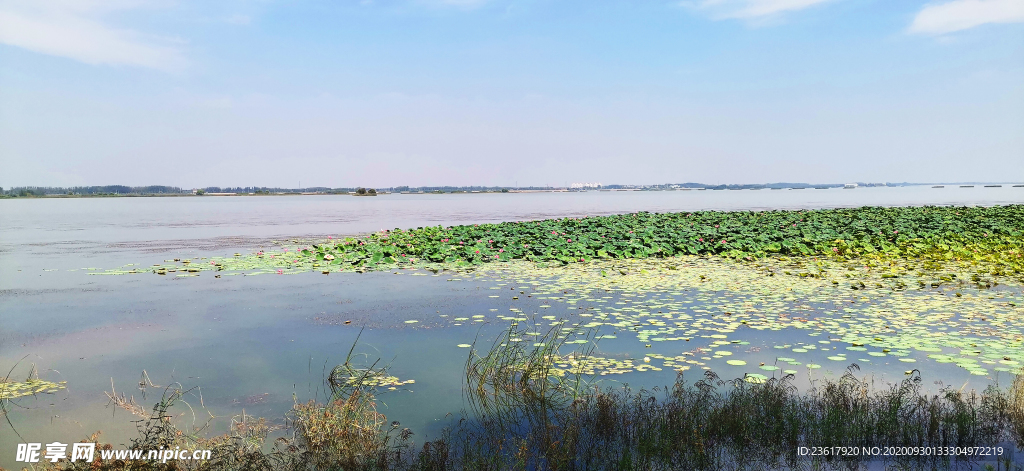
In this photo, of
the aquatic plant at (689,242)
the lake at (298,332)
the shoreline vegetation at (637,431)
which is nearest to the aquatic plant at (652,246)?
the aquatic plant at (689,242)

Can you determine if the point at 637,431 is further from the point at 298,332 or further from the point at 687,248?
the point at 687,248

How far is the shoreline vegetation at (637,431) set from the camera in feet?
16.7

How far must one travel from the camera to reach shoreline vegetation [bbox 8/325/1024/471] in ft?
16.7

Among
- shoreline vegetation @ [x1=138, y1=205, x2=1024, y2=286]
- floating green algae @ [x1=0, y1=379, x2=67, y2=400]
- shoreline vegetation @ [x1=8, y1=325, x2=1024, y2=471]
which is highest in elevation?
shoreline vegetation @ [x1=138, y1=205, x2=1024, y2=286]

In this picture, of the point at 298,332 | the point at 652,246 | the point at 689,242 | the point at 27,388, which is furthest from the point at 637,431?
the point at 689,242

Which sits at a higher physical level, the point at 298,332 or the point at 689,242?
the point at 689,242

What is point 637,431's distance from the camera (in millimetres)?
5613

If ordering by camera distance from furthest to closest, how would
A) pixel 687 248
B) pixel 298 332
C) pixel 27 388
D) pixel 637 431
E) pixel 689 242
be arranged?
pixel 689 242, pixel 687 248, pixel 298 332, pixel 27 388, pixel 637 431

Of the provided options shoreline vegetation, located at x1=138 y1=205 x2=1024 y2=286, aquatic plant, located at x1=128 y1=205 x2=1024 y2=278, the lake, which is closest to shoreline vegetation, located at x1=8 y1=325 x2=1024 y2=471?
the lake

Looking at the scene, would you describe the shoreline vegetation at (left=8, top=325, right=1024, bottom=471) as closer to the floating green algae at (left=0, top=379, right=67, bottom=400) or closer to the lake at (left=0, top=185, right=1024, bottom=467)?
the lake at (left=0, top=185, right=1024, bottom=467)

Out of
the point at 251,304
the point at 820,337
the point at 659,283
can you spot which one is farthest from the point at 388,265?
the point at 820,337

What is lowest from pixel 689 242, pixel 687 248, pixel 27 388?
pixel 27 388

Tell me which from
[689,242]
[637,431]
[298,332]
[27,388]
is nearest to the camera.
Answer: [637,431]

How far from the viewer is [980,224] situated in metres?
24.0
